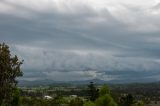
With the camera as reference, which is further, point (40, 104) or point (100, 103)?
point (40, 104)

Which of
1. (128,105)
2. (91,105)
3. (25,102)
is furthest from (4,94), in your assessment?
(25,102)

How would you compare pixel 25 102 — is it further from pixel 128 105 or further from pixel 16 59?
pixel 16 59

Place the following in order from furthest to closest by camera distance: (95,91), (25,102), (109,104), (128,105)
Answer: (25,102), (128,105), (95,91), (109,104)

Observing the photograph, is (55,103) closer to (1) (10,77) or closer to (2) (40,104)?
(2) (40,104)

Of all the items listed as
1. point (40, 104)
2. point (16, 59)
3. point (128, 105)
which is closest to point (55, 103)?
point (40, 104)

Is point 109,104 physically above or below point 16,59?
below

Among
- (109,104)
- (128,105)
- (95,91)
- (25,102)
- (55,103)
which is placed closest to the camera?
(109,104)
